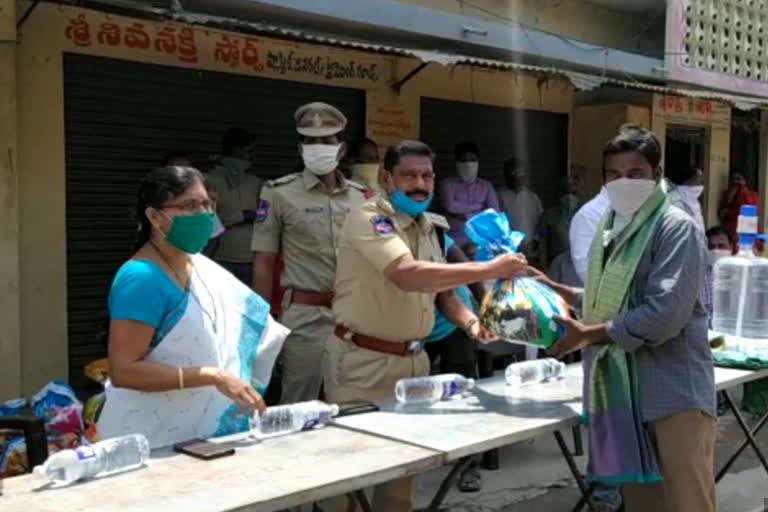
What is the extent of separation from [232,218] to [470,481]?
228 centimetres

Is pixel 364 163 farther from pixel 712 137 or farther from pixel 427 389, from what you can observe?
pixel 712 137

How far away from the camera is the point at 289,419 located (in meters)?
2.71

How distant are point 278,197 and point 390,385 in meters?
1.22

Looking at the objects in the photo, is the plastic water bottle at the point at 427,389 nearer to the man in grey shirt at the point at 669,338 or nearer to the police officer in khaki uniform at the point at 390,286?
the police officer in khaki uniform at the point at 390,286

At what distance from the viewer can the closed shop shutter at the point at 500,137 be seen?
7.88 meters

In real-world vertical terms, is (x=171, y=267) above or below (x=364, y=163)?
below

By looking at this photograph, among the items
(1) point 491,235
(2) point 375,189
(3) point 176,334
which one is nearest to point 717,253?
(2) point 375,189

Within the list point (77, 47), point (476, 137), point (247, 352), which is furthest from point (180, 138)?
point (247, 352)

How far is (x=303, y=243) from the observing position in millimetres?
3996

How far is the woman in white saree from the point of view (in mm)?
2436

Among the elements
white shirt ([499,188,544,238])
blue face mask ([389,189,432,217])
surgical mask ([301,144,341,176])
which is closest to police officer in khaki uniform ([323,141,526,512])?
blue face mask ([389,189,432,217])

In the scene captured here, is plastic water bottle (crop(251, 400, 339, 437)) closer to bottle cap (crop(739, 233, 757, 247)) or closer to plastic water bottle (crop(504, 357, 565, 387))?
plastic water bottle (crop(504, 357, 565, 387))

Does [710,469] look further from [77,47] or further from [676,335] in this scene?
[77,47]

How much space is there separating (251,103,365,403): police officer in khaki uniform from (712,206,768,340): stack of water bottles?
80.4 inches
